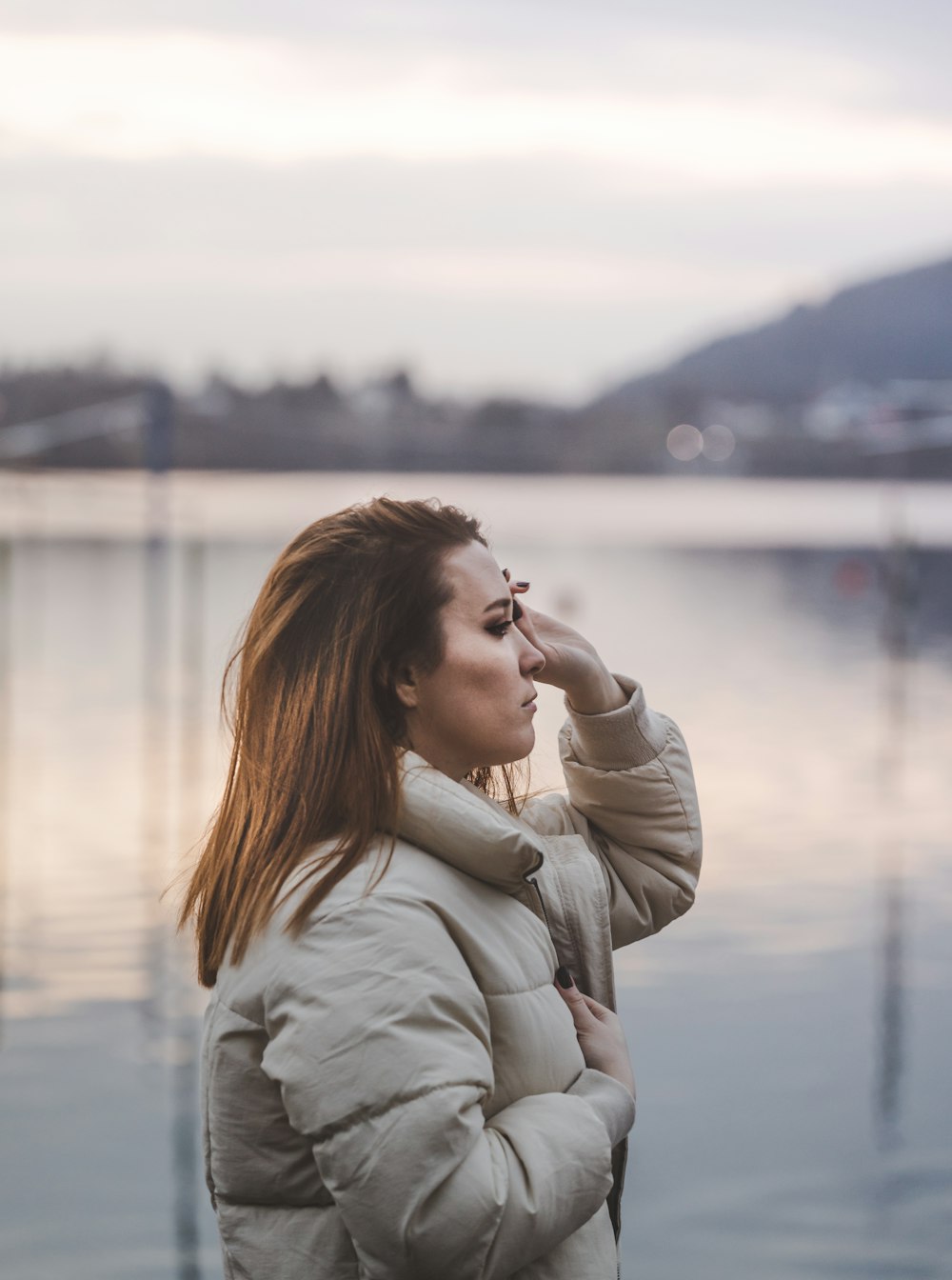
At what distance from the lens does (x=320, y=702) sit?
1238 mm

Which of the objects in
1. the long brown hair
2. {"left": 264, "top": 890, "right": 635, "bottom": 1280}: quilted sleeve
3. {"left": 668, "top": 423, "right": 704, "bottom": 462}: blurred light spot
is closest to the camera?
{"left": 264, "top": 890, "right": 635, "bottom": 1280}: quilted sleeve

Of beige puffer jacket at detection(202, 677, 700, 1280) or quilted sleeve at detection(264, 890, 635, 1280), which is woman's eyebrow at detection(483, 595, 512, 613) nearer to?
beige puffer jacket at detection(202, 677, 700, 1280)

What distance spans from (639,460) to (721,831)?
56.4 meters

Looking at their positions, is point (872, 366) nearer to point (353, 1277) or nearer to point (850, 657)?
point (850, 657)

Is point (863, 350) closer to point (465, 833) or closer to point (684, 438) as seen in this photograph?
point (684, 438)

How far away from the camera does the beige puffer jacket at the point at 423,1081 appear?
3.58 feet

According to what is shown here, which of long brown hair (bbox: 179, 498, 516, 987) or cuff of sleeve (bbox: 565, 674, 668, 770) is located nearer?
long brown hair (bbox: 179, 498, 516, 987)

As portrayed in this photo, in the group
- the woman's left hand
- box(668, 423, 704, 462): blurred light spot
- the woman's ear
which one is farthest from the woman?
box(668, 423, 704, 462): blurred light spot

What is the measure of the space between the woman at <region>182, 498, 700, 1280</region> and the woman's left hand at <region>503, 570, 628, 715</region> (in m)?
0.12

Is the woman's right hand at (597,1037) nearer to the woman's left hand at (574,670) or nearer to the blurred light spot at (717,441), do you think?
the woman's left hand at (574,670)

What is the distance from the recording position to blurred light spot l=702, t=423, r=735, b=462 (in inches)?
2514

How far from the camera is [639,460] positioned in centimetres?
6369

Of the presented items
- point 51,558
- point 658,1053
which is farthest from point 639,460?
point 658,1053

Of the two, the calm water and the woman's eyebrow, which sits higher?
the woman's eyebrow
